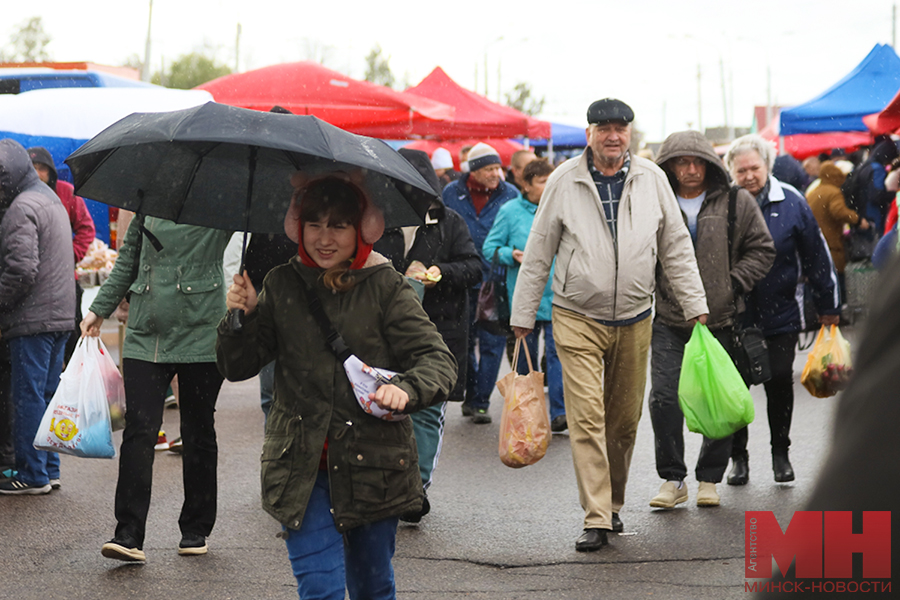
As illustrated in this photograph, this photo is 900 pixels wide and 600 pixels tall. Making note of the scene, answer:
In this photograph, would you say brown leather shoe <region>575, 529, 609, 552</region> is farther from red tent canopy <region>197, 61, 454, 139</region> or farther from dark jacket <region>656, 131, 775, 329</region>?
red tent canopy <region>197, 61, 454, 139</region>

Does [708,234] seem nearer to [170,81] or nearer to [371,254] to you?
[371,254]

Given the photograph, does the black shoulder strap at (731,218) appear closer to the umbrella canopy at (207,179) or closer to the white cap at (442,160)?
the umbrella canopy at (207,179)

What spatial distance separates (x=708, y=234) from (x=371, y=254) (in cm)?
321

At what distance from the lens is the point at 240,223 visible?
377cm

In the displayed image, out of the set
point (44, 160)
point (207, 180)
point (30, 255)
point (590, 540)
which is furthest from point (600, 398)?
point (44, 160)

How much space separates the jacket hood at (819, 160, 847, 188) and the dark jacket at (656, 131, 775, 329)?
7.47 metres

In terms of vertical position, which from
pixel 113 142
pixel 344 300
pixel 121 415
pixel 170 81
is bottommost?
pixel 121 415

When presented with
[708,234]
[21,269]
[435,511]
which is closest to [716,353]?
[708,234]

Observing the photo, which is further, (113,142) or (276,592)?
(276,592)

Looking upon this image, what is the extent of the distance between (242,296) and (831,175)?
1124 centimetres

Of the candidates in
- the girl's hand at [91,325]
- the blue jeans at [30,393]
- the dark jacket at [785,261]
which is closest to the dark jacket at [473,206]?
the dark jacket at [785,261]

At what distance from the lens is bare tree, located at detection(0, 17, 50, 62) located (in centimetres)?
5559

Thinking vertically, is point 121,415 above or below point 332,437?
below

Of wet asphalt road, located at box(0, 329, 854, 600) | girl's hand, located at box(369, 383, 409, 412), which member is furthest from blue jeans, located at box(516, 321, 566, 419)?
girl's hand, located at box(369, 383, 409, 412)
